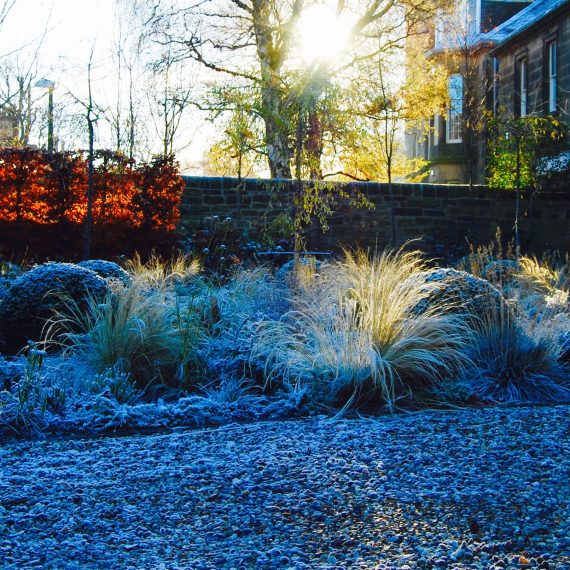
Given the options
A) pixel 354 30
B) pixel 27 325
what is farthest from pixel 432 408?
pixel 354 30

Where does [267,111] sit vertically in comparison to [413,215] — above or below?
above

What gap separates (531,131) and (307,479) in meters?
12.4

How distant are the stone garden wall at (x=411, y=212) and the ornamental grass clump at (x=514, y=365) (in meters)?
7.49

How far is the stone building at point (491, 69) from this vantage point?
16312 millimetres

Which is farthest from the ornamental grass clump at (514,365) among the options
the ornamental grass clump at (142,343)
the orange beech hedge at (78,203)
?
the orange beech hedge at (78,203)

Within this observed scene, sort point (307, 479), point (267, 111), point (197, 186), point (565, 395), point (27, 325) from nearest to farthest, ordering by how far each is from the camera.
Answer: point (307, 479) < point (565, 395) < point (27, 325) < point (267, 111) < point (197, 186)

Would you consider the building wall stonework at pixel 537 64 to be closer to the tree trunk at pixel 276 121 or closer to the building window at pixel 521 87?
the building window at pixel 521 87

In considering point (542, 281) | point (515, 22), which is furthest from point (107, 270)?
point (515, 22)

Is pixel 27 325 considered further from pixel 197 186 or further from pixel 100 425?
pixel 197 186

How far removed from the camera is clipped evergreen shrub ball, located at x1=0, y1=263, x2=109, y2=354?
5523mm

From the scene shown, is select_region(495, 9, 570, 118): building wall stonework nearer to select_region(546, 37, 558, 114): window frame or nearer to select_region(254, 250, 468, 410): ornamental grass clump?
select_region(546, 37, 558, 114): window frame

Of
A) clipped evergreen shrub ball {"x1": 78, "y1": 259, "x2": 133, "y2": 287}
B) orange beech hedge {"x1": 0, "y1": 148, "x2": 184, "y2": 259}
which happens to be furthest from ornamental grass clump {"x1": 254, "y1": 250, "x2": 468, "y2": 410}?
orange beech hedge {"x1": 0, "y1": 148, "x2": 184, "y2": 259}

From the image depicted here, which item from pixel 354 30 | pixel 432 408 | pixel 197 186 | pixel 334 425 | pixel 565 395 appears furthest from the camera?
pixel 354 30

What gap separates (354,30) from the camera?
17.5 m
